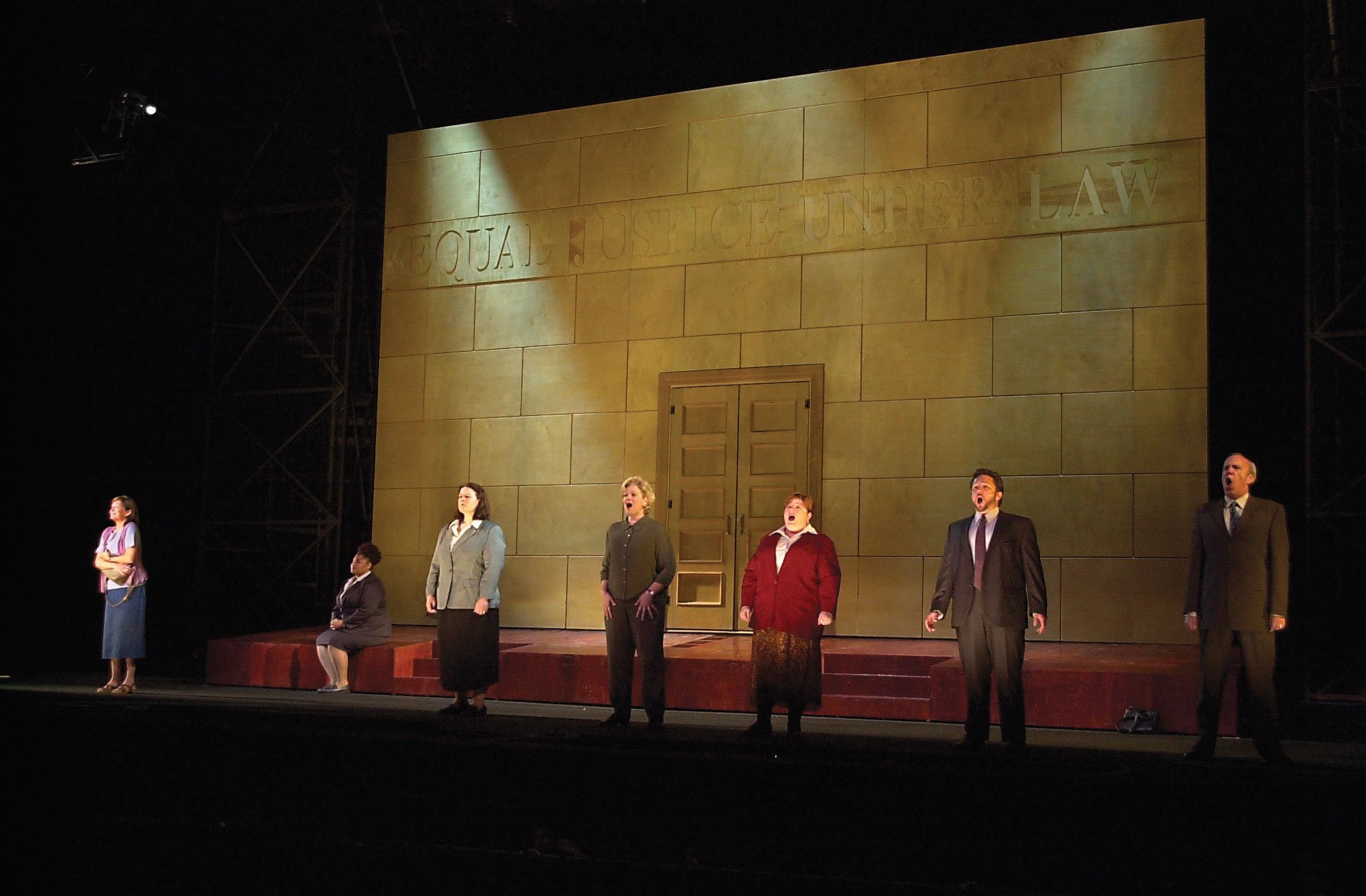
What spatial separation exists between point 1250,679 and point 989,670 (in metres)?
1.48

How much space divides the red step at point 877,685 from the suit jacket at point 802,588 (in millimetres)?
1725

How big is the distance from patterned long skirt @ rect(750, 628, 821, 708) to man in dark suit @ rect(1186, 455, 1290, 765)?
91.3 inches

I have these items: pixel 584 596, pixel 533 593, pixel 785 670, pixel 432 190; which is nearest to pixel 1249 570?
pixel 785 670

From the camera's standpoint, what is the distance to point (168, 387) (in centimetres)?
1558

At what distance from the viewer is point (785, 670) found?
28.0ft

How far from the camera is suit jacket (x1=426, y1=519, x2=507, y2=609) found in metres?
9.45

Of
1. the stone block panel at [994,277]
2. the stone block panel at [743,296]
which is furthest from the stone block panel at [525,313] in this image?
the stone block panel at [994,277]

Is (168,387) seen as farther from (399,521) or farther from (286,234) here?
(399,521)

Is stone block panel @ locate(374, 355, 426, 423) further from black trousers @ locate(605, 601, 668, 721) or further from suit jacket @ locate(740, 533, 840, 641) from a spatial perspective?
suit jacket @ locate(740, 533, 840, 641)

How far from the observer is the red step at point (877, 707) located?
32.4 feet

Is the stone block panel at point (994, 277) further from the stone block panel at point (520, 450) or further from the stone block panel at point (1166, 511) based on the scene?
the stone block panel at point (520, 450)

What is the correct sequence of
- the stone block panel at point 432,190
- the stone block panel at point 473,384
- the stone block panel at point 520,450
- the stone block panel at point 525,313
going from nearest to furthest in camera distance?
the stone block panel at point 520,450 < the stone block panel at point 525,313 < the stone block panel at point 473,384 < the stone block panel at point 432,190

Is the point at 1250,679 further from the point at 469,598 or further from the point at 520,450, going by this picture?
the point at 520,450

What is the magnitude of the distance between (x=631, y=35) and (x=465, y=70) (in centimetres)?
213
